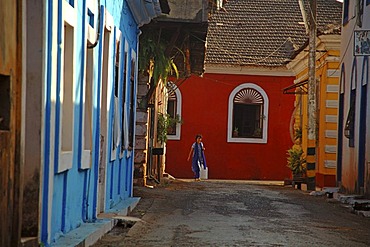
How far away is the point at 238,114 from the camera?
36469 millimetres

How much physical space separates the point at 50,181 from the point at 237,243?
302 centimetres

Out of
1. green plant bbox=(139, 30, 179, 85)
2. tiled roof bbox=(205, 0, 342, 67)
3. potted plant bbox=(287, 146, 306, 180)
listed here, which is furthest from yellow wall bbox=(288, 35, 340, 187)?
tiled roof bbox=(205, 0, 342, 67)

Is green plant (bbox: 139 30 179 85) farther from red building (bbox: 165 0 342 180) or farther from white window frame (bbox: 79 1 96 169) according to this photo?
red building (bbox: 165 0 342 180)

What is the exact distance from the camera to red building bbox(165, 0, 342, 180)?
118ft

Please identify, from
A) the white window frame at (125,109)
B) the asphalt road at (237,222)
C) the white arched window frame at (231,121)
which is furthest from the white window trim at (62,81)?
the white arched window frame at (231,121)

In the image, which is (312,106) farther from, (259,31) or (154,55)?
(259,31)

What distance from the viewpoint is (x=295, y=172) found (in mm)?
28000

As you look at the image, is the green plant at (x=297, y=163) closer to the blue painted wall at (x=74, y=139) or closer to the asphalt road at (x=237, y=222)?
the asphalt road at (x=237, y=222)

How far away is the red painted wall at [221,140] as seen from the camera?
36.2 metres

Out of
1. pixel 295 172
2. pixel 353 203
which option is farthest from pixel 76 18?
pixel 295 172

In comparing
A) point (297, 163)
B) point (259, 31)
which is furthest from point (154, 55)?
point (259, 31)

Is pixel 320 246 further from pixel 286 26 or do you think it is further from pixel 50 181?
pixel 286 26

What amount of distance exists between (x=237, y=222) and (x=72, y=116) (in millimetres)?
4571

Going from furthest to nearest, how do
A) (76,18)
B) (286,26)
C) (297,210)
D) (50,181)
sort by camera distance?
(286,26), (297,210), (76,18), (50,181)
